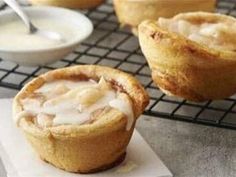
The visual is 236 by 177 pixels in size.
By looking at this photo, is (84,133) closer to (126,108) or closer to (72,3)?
(126,108)

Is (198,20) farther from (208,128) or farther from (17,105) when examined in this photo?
(17,105)

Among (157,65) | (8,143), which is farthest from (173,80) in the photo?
(8,143)

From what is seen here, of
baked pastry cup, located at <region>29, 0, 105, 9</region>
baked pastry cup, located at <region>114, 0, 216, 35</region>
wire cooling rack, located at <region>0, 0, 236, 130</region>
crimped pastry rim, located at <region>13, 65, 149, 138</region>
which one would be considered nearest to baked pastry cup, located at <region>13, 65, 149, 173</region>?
crimped pastry rim, located at <region>13, 65, 149, 138</region>

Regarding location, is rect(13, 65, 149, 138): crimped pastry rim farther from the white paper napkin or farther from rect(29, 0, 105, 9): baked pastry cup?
rect(29, 0, 105, 9): baked pastry cup

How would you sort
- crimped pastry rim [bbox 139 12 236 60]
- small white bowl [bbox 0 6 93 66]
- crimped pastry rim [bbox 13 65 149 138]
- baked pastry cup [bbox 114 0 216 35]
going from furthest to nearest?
baked pastry cup [bbox 114 0 216 35] < small white bowl [bbox 0 6 93 66] < crimped pastry rim [bbox 139 12 236 60] < crimped pastry rim [bbox 13 65 149 138]

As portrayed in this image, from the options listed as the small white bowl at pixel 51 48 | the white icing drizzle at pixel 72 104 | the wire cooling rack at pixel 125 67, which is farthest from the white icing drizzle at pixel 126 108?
the small white bowl at pixel 51 48

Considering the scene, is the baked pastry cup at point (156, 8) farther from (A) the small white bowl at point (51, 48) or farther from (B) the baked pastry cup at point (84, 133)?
(B) the baked pastry cup at point (84, 133)

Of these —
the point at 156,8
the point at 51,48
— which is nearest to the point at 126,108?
the point at 51,48

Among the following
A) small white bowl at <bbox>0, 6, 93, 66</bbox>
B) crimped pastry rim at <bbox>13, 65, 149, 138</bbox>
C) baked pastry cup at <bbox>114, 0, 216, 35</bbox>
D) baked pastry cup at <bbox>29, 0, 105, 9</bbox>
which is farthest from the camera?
baked pastry cup at <bbox>29, 0, 105, 9</bbox>
